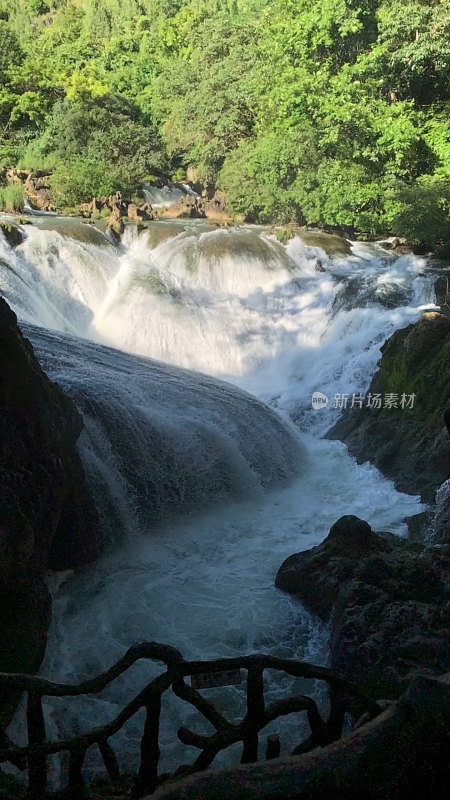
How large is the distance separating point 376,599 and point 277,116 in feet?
54.1

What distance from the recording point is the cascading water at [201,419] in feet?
15.7

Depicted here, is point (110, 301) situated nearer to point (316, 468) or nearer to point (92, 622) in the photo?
point (316, 468)

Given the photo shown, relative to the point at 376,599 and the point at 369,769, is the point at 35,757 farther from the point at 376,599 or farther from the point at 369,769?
the point at 376,599

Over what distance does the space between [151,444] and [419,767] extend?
545 cm

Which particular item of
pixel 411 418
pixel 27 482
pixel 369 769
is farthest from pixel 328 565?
pixel 369 769

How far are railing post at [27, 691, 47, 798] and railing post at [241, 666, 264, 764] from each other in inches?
21.5

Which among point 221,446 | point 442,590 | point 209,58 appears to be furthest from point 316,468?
point 209,58

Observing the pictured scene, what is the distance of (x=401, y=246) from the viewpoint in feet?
50.5

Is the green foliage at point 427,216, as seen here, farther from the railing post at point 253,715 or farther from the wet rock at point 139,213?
the railing post at point 253,715

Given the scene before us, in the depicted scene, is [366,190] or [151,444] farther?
[366,190]

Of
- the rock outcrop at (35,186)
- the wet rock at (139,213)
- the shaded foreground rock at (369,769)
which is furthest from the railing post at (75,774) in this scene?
the rock outcrop at (35,186)

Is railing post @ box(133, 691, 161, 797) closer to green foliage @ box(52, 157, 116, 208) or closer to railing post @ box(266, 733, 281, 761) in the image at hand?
railing post @ box(266, 733, 281, 761)

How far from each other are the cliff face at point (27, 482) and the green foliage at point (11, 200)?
42.3 feet

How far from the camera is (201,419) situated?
741 centimetres
